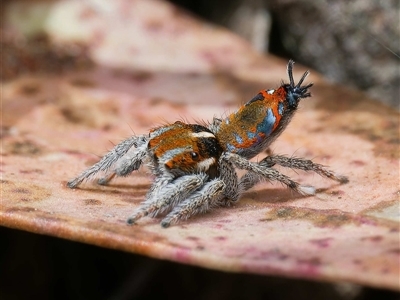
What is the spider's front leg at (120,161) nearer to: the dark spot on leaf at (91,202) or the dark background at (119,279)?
the dark spot on leaf at (91,202)

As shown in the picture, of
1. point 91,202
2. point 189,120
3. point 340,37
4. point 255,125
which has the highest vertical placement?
point 340,37

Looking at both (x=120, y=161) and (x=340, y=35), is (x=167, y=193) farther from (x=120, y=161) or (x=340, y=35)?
(x=340, y=35)

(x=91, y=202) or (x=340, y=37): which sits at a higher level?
(x=340, y=37)

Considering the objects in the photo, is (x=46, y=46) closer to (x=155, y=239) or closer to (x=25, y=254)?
(x=25, y=254)

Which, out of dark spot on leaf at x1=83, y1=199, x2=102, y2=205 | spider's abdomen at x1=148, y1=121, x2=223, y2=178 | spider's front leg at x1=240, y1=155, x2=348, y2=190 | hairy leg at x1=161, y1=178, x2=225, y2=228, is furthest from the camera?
spider's front leg at x1=240, y1=155, x2=348, y2=190

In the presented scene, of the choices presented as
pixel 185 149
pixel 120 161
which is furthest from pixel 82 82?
pixel 185 149

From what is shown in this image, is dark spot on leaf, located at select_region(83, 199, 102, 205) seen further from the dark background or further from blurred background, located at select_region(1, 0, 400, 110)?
blurred background, located at select_region(1, 0, 400, 110)

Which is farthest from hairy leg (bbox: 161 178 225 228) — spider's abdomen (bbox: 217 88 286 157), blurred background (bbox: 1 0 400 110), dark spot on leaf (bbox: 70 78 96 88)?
blurred background (bbox: 1 0 400 110)
